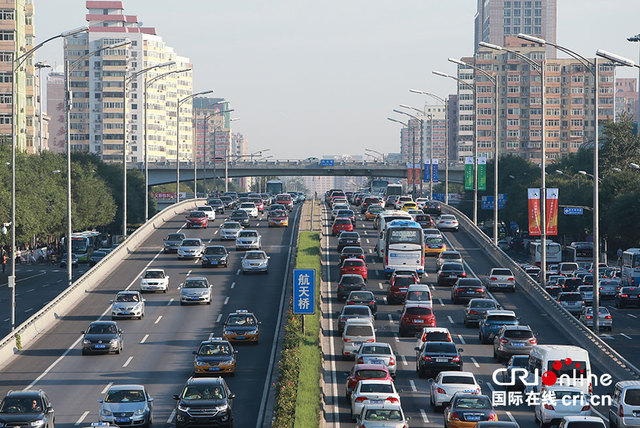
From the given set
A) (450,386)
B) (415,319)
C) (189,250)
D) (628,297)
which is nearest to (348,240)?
(189,250)

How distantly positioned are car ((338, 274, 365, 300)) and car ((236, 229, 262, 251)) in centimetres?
1828

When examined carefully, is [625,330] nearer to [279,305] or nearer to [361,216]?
[279,305]

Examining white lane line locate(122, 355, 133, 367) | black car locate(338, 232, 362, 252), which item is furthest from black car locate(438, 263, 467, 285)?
white lane line locate(122, 355, 133, 367)

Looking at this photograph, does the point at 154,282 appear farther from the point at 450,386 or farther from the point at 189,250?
the point at 450,386

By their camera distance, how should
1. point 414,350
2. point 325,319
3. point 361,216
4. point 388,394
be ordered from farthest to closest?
point 361,216 < point 325,319 < point 414,350 < point 388,394

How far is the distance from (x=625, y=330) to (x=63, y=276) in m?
48.6

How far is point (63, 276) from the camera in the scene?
89.3 metres

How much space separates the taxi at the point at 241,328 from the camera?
45812 mm

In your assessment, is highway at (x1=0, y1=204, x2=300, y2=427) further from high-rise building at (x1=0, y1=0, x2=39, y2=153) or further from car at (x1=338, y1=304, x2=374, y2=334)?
high-rise building at (x1=0, y1=0, x2=39, y2=153)

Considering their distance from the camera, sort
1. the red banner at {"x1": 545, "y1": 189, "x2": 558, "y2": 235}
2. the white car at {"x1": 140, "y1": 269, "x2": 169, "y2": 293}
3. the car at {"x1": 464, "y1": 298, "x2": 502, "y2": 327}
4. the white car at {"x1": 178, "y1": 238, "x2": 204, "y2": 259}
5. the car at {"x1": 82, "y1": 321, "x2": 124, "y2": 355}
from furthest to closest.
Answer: the white car at {"x1": 178, "y1": 238, "x2": 204, "y2": 259}, the red banner at {"x1": 545, "y1": 189, "x2": 558, "y2": 235}, the white car at {"x1": 140, "y1": 269, "x2": 169, "y2": 293}, the car at {"x1": 464, "y1": 298, "x2": 502, "y2": 327}, the car at {"x1": 82, "y1": 321, "x2": 124, "y2": 355}

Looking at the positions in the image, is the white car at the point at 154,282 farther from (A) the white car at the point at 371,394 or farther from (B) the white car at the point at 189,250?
(A) the white car at the point at 371,394

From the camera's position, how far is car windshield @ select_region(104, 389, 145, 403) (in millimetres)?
31375

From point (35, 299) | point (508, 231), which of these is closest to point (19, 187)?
point (35, 299)

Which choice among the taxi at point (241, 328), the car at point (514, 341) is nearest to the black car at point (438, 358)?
the car at point (514, 341)
